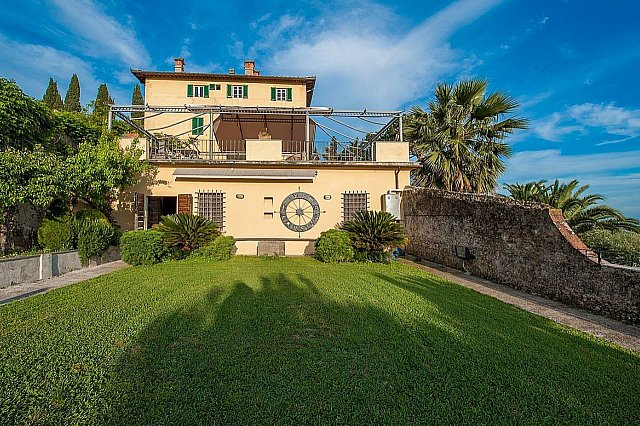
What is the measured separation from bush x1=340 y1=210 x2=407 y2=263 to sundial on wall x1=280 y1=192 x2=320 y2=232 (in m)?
2.10

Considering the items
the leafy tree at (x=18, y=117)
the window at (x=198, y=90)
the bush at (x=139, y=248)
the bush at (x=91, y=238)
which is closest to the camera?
the bush at (x=91, y=238)

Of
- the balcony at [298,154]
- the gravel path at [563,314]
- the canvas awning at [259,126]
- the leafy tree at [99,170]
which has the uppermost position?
the canvas awning at [259,126]

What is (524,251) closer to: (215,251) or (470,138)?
(470,138)

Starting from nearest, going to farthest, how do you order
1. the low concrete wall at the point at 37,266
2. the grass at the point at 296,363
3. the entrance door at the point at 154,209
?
the grass at the point at 296,363 → the low concrete wall at the point at 37,266 → the entrance door at the point at 154,209

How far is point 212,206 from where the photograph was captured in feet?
43.8

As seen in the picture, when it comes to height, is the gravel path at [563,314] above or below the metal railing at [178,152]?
below

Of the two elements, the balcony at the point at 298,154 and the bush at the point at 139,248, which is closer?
the bush at the point at 139,248

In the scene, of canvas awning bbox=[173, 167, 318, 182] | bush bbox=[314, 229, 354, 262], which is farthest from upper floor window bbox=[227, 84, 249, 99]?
bush bbox=[314, 229, 354, 262]

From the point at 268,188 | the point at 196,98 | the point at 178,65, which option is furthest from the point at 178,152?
the point at 178,65

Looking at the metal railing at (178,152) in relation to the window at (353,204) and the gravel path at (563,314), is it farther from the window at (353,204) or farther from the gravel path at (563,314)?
the gravel path at (563,314)

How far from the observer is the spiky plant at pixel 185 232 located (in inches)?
441

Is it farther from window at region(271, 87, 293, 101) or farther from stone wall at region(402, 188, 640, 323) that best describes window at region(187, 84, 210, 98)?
stone wall at region(402, 188, 640, 323)

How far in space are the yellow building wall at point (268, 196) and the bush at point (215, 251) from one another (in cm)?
161

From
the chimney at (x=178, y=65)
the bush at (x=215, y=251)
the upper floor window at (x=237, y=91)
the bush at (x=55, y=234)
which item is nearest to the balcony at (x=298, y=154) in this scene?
the bush at (x=215, y=251)
